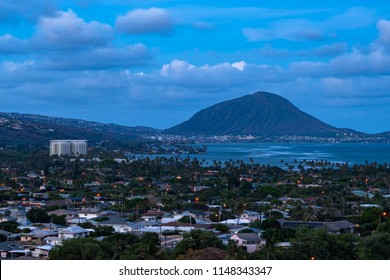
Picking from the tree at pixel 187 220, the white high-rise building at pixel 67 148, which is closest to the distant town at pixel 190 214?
the tree at pixel 187 220

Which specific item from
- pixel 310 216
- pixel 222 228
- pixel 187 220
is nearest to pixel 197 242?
pixel 222 228

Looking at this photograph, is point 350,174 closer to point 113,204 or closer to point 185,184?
point 185,184

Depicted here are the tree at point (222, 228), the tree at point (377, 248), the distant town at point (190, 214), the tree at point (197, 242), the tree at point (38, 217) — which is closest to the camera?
the tree at point (377, 248)

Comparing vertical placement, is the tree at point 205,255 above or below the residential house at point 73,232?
above

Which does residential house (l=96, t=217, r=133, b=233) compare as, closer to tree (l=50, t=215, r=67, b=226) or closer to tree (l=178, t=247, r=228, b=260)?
tree (l=50, t=215, r=67, b=226)

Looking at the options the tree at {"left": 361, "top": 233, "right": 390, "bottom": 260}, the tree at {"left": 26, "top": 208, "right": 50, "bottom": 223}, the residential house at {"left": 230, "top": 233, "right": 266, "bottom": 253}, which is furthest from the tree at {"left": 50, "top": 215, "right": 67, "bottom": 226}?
the tree at {"left": 361, "top": 233, "right": 390, "bottom": 260}

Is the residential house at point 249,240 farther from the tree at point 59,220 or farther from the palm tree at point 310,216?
the tree at point 59,220

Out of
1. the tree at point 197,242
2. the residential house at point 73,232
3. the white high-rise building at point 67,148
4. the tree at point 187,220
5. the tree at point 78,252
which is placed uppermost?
the white high-rise building at point 67,148

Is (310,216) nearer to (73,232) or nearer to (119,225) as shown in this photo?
(119,225)
